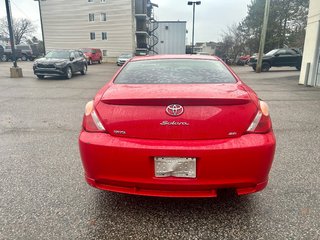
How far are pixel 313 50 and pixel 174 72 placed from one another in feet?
35.7

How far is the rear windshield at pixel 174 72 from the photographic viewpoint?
2.89 m

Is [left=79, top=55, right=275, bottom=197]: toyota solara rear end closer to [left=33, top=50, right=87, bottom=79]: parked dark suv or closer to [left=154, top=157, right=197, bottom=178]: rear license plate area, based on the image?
[left=154, top=157, right=197, bottom=178]: rear license plate area

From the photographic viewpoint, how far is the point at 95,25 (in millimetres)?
38344

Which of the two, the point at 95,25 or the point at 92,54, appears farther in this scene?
the point at 95,25

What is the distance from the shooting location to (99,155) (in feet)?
7.42

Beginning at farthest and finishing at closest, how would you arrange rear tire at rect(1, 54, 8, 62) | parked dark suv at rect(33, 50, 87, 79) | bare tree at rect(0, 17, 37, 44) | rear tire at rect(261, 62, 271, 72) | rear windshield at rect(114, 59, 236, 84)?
1. bare tree at rect(0, 17, 37, 44)
2. rear tire at rect(1, 54, 8, 62)
3. rear tire at rect(261, 62, 271, 72)
4. parked dark suv at rect(33, 50, 87, 79)
5. rear windshield at rect(114, 59, 236, 84)

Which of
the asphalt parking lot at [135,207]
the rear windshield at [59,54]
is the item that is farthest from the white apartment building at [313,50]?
the rear windshield at [59,54]

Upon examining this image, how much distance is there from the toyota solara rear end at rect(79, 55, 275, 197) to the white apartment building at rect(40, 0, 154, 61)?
120 ft

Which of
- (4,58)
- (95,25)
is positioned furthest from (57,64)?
(95,25)

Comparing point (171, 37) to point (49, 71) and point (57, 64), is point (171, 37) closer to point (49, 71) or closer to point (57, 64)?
point (57, 64)

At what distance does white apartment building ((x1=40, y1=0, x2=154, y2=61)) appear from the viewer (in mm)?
37344

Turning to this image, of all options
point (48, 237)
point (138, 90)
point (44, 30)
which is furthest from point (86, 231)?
point (44, 30)

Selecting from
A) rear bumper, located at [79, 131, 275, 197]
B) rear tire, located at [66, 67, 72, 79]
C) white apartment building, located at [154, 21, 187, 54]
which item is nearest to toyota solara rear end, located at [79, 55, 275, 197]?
rear bumper, located at [79, 131, 275, 197]

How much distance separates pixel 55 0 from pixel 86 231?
141 ft
